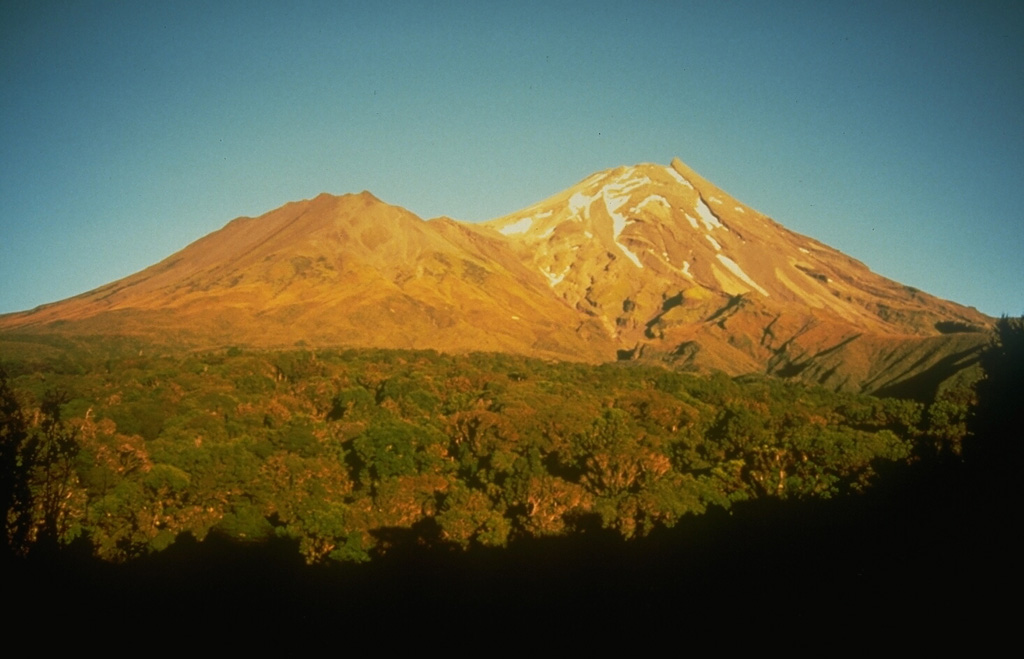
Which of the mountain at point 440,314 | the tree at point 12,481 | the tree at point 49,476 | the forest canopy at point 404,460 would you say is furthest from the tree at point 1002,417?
the mountain at point 440,314

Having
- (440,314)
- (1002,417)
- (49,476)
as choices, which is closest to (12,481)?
(49,476)

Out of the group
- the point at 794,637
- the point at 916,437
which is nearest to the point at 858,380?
the point at 916,437

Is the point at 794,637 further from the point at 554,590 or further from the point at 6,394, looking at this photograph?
the point at 6,394

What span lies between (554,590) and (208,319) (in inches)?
4678

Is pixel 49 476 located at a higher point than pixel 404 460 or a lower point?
higher

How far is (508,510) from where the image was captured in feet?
115

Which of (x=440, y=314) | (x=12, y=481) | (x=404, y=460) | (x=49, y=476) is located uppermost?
(x=440, y=314)

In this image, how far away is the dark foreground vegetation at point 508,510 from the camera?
20984 millimetres

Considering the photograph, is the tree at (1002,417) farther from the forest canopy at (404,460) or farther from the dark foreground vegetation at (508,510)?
the forest canopy at (404,460)

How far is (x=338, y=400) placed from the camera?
5700 centimetres

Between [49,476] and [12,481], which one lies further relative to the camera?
[49,476]

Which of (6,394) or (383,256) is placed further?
(383,256)

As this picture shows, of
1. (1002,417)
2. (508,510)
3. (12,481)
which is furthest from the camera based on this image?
(508,510)

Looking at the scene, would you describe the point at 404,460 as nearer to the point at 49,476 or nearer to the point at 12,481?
the point at 49,476
